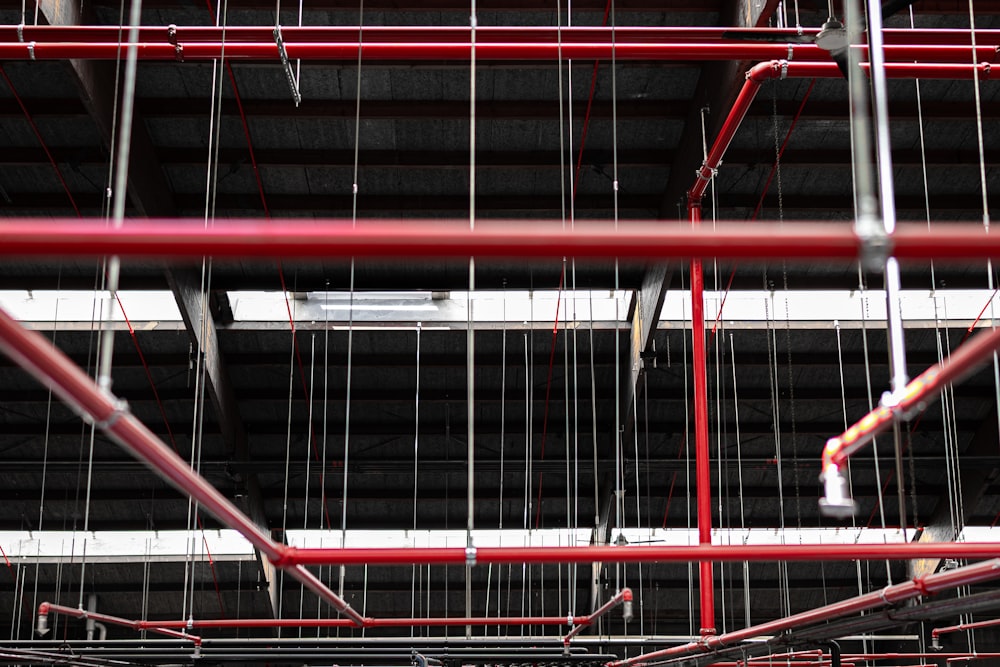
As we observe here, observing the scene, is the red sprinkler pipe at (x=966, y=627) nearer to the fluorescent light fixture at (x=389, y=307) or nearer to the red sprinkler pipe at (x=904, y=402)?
the red sprinkler pipe at (x=904, y=402)

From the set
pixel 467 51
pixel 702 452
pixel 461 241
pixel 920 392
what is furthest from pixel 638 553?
pixel 467 51

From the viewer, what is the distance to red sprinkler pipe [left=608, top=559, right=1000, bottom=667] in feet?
19.8

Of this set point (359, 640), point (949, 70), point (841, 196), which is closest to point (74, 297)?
point (359, 640)

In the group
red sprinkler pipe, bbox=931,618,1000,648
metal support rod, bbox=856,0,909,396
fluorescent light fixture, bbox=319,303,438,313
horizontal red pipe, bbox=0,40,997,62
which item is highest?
horizontal red pipe, bbox=0,40,997,62

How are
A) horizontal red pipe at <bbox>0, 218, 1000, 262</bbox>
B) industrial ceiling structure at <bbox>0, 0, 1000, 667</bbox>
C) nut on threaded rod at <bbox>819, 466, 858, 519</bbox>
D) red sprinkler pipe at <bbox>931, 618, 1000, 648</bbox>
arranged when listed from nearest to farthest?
1. horizontal red pipe at <bbox>0, 218, 1000, 262</bbox>
2. nut on threaded rod at <bbox>819, 466, 858, 519</bbox>
3. industrial ceiling structure at <bbox>0, 0, 1000, 667</bbox>
4. red sprinkler pipe at <bbox>931, 618, 1000, 648</bbox>

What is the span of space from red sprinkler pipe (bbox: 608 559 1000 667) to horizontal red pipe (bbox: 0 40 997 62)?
15.1 feet

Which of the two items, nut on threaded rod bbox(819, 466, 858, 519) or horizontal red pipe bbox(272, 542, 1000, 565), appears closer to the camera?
nut on threaded rod bbox(819, 466, 858, 519)

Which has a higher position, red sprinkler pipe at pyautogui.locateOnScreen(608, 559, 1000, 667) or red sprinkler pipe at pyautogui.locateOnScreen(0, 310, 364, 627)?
red sprinkler pipe at pyautogui.locateOnScreen(0, 310, 364, 627)

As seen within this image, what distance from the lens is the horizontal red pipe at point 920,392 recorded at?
344 cm

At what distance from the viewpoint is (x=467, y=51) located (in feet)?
31.1

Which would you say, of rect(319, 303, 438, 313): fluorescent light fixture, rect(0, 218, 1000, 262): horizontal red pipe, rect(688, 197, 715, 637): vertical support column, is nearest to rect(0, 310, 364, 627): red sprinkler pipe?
rect(0, 218, 1000, 262): horizontal red pipe

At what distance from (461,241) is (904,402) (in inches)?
73.1

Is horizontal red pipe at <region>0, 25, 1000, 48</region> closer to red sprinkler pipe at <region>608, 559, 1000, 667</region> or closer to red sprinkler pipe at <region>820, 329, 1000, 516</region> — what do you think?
red sprinkler pipe at <region>608, 559, 1000, 667</region>

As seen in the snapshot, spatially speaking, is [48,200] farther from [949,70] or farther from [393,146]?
[949,70]
